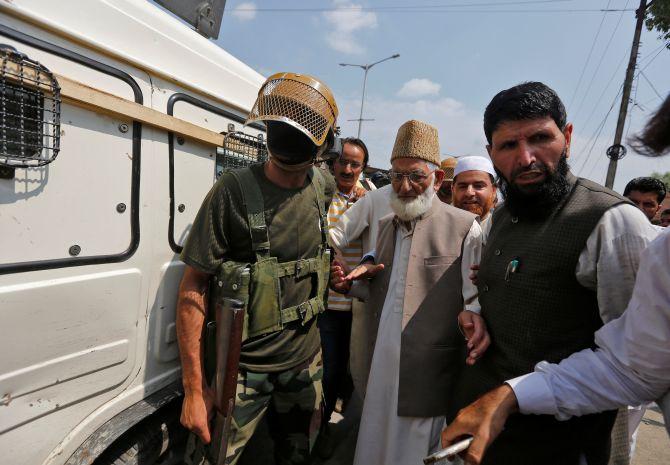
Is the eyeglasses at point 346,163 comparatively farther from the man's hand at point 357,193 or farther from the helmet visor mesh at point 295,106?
the helmet visor mesh at point 295,106

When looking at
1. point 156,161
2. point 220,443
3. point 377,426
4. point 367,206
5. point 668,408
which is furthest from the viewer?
point 367,206

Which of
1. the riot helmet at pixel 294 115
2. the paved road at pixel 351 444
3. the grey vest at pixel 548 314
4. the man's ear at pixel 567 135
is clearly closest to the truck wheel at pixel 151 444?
the paved road at pixel 351 444

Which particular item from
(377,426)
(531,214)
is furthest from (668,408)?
(377,426)

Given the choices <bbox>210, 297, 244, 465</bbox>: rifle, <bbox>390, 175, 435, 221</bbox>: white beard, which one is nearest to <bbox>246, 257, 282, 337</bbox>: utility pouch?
<bbox>210, 297, 244, 465</bbox>: rifle

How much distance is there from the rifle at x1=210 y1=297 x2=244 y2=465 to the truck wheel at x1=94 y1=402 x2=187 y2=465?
1.34 feet

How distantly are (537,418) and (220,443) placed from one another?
116 centimetres

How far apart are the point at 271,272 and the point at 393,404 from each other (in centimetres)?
101

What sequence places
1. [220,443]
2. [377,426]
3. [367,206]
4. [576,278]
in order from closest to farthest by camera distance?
[576,278] < [220,443] < [377,426] < [367,206]

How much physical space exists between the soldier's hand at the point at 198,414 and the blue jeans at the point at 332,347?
3.92ft

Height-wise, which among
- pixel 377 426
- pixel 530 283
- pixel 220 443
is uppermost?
pixel 530 283

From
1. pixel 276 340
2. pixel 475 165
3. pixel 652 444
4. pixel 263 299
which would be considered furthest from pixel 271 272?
pixel 652 444

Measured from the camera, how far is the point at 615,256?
3.37ft

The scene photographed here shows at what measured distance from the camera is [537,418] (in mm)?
1172

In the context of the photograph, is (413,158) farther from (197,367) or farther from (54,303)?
(54,303)
